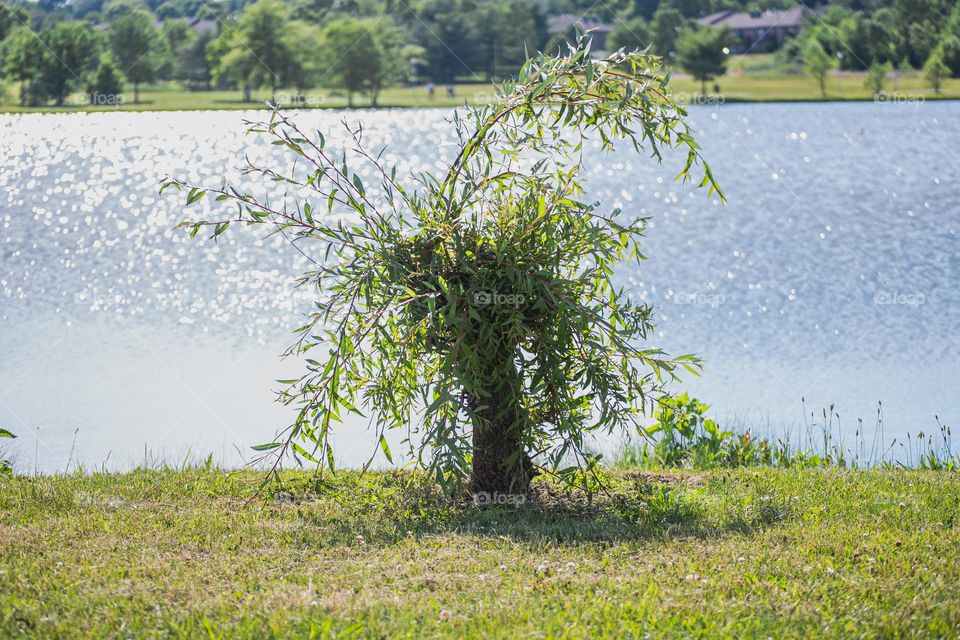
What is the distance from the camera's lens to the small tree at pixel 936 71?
245 ft

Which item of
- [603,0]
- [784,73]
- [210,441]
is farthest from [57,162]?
[603,0]

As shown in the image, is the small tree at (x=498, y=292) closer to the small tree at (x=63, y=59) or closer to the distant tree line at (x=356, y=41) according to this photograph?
the distant tree line at (x=356, y=41)

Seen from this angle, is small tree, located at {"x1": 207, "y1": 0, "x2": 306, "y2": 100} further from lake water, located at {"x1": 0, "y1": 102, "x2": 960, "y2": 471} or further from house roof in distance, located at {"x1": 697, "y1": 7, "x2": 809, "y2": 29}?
lake water, located at {"x1": 0, "y1": 102, "x2": 960, "y2": 471}

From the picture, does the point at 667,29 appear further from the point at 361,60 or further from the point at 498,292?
the point at 498,292

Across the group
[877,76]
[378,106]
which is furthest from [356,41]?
[877,76]

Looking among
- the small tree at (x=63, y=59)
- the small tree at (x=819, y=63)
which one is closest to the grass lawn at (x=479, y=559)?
the small tree at (x=63, y=59)

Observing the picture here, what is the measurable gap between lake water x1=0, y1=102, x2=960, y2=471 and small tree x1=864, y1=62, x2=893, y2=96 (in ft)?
156

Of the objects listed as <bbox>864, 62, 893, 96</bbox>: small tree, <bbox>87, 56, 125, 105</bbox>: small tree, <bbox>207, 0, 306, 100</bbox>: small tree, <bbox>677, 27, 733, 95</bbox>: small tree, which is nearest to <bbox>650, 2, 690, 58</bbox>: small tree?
<bbox>677, 27, 733, 95</bbox>: small tree

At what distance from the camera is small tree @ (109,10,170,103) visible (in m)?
80.9

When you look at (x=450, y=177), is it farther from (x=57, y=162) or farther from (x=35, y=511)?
(x=57, y=162)

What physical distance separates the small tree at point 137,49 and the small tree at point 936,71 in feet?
198

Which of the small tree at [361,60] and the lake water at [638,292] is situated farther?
the small tree at [361,60]

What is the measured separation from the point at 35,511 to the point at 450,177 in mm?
3360

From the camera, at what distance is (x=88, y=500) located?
6.61 m
